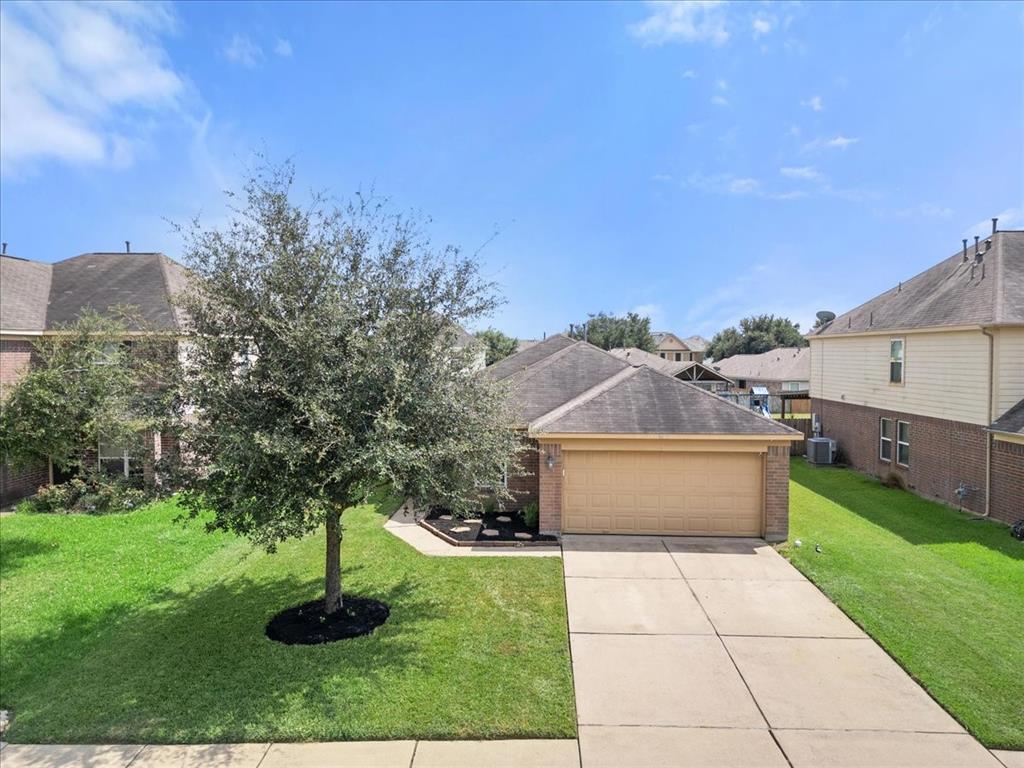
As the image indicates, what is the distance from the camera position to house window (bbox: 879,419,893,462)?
17.3m

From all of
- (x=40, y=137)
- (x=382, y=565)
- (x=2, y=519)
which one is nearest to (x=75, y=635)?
(x=382, y=565)

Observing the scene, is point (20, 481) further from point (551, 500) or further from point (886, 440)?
point (886, 440)

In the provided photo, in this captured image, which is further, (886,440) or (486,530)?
(886,440)

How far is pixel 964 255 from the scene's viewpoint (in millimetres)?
16656

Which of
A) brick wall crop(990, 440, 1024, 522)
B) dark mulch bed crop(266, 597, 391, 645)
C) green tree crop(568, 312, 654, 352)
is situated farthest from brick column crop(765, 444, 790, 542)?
green tree crop(568, 312, 654, 352)

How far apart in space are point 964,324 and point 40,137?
22.4m

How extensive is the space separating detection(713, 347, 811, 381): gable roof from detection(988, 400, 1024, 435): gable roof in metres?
29.6

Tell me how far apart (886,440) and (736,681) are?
14.8 metres

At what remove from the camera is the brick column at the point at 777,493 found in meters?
11.2

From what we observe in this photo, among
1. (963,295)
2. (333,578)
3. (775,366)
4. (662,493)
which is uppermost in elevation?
(963,295)

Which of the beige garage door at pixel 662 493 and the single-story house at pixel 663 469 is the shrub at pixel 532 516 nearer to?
the single-story house at pixel 663 469

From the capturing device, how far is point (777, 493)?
1120cm

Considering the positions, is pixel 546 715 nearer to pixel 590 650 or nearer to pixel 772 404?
pixel 590 650

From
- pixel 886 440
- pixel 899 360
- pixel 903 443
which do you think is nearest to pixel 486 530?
pixel 903 443
